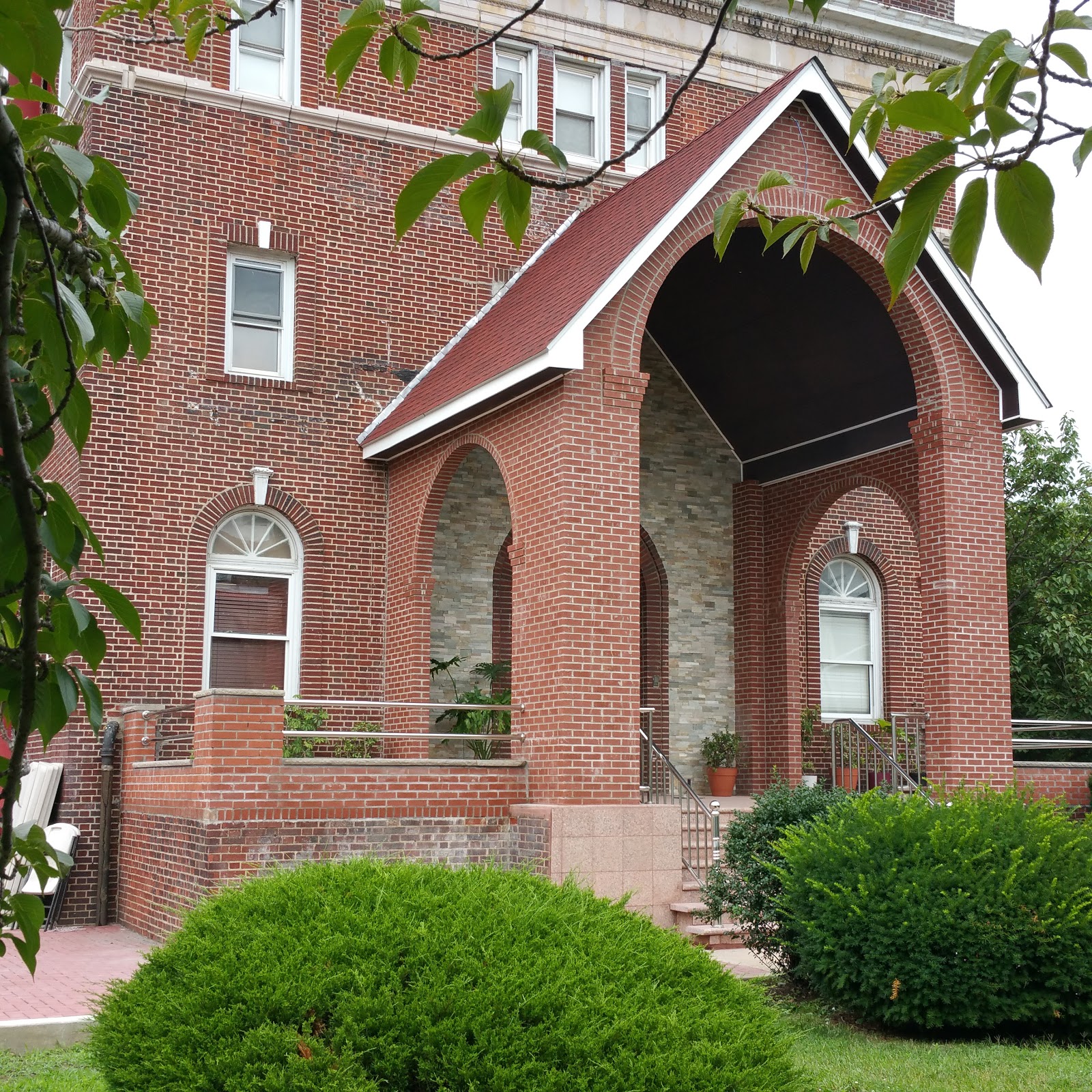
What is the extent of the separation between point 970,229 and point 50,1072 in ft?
27.0

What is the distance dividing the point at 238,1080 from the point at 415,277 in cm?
1400

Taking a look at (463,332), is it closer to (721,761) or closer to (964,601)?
(721,761)

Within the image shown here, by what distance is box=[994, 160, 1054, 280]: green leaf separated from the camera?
65.6 inches

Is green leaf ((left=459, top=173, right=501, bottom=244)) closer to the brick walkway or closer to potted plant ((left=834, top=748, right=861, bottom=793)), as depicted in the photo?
the brick walkway

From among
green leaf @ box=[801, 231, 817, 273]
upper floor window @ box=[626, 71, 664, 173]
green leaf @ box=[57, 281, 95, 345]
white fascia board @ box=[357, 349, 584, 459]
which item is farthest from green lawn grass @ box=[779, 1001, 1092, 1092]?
upper floor window @ box=[626, 71, 664, 173]

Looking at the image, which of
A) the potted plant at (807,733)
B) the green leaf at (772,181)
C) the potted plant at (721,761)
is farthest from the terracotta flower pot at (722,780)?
the green leaf at (772,181)

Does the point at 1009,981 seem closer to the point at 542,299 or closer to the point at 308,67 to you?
the point at 542,299

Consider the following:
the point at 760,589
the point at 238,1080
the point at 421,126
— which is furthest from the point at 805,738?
the point at 238,1080

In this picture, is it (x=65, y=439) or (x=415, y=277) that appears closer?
(x=65, y=439)

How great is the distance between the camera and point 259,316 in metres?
17.3

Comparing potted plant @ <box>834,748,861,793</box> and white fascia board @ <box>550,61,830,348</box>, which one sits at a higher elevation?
white fascia board @ <box>550,61,830,348</box>

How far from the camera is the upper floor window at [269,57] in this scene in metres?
17.7

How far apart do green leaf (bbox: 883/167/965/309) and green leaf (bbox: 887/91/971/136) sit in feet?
0.27

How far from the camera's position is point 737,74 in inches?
835
